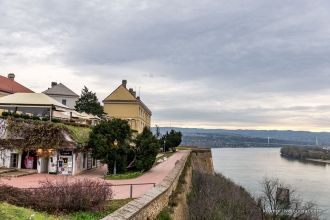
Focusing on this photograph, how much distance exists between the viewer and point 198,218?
22.4 m

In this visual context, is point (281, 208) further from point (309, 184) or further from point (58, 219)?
point (309, 184)

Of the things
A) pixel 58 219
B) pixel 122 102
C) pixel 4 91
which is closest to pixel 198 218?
pixel 58 219

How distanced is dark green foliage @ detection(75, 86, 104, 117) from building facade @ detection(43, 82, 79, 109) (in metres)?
0.97

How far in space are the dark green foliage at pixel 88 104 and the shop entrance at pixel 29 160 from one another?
108 feet

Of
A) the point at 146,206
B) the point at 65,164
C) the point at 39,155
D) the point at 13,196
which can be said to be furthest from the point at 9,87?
the point at 146,206

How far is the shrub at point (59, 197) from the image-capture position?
12.0m

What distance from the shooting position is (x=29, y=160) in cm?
2769

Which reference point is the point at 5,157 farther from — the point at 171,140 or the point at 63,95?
the point at 171,140

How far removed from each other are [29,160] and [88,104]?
34.9m

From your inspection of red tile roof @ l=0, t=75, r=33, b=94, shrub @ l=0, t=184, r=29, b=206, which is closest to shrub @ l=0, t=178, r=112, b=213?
shrub @ l=0, t=184, r=29, b=206

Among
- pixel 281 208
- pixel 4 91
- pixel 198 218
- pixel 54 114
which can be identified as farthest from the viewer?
pixel 4 91

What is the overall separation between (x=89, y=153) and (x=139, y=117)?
115 feet

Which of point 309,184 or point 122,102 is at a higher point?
point 122,102

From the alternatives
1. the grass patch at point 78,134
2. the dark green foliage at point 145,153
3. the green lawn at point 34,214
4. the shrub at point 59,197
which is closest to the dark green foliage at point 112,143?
the grass patch at point 78,134
